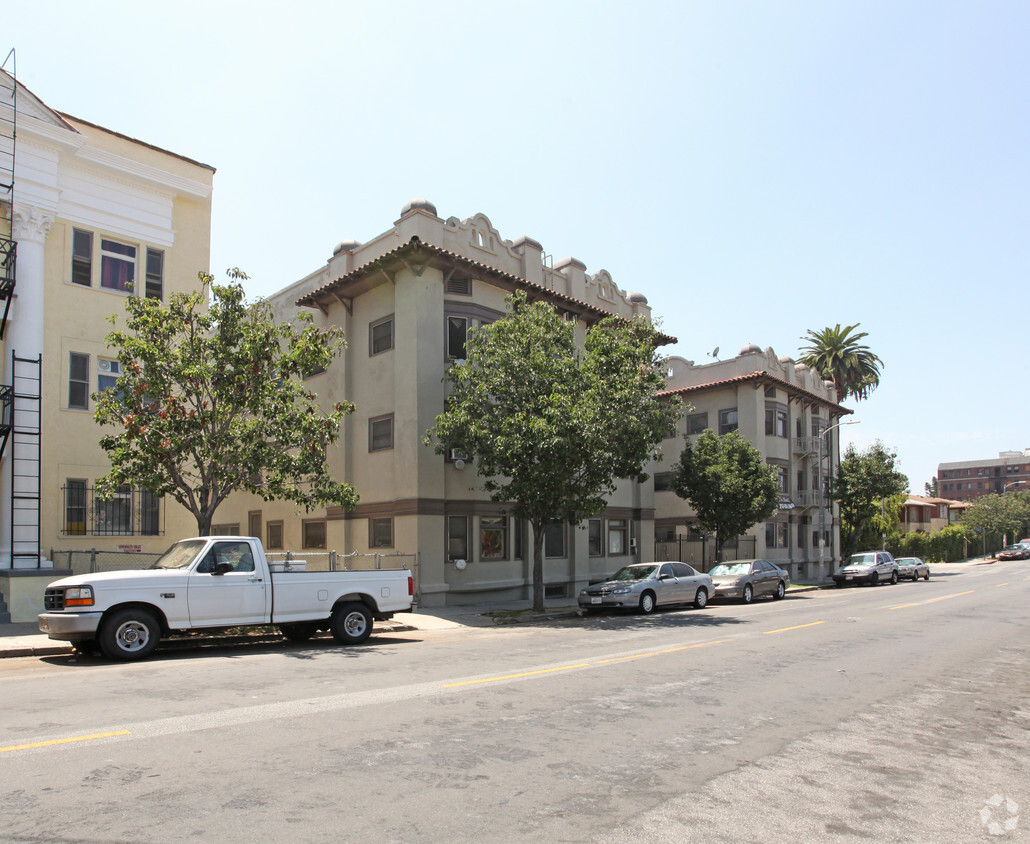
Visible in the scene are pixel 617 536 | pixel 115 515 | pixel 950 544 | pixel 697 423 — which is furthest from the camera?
pixel 950 544

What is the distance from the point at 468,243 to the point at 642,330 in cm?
613

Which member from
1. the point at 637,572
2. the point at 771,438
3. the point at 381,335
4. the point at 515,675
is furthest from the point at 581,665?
the point at 771,438

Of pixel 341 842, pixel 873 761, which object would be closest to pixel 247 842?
pixel 341 842

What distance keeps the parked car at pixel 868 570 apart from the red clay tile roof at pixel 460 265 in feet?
64.2

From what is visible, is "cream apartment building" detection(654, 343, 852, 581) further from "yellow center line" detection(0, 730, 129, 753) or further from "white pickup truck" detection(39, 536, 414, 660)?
"yellow center line" detection(0, 730, 129, 753)

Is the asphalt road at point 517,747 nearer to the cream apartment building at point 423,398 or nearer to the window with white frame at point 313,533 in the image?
the cream apartment building at point 423,398

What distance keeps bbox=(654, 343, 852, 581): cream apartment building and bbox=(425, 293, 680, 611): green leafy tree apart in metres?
17.7

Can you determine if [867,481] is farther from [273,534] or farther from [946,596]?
[273,534]

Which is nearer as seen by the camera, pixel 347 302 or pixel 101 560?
pixel 101 560

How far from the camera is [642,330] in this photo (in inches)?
916

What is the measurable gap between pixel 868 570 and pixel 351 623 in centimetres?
3162

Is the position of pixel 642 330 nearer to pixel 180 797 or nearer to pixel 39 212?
pixel 39 212

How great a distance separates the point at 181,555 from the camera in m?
13.1

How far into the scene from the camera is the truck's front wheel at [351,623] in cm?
1430
